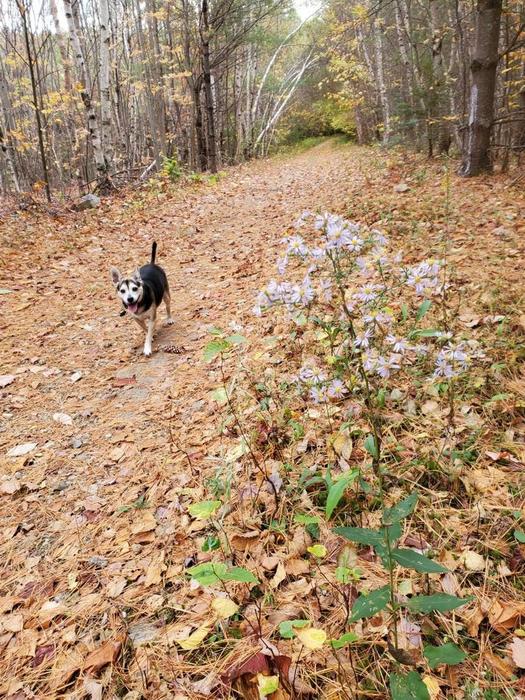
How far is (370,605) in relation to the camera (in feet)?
3.90

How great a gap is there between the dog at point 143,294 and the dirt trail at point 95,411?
289 mm

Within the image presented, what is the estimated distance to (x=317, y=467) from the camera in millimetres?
2516

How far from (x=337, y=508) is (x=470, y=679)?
2.90 feet

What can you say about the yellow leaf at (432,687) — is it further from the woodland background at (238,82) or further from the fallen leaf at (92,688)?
the woodland background at (238,82)

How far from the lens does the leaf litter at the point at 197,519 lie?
5.52 ft

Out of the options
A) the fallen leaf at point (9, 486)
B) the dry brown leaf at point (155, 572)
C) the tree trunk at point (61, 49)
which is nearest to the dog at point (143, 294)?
the fallen leaf at point (9, 486)

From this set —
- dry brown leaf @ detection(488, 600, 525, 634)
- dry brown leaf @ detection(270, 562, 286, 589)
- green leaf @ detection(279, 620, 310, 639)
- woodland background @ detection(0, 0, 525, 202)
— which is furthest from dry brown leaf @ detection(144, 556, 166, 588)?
woodland background @ detection(0, 0, 525, 202)

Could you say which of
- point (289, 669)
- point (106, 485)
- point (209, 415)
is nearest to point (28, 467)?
point (106, 485)

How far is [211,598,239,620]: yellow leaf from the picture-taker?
1.79 m

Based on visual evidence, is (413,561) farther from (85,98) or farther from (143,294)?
(85,98)

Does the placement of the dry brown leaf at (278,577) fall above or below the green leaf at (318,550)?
below

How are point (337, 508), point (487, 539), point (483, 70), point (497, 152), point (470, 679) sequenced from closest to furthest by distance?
1. point (470, 679)
2. point (487, 539)
3. point (337, 508)
4. point (483, 70)
5. point (497, 152)

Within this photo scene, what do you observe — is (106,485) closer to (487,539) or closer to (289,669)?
(289,669)

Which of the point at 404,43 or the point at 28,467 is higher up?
the point at 404,43
